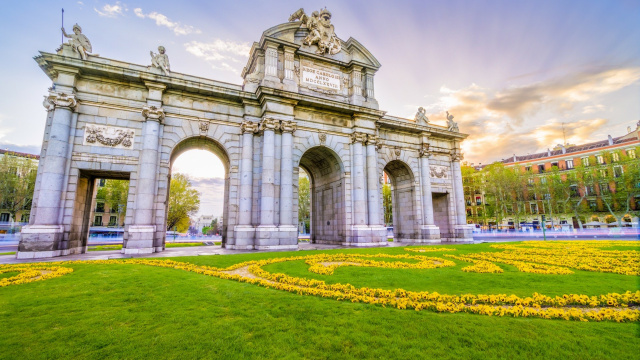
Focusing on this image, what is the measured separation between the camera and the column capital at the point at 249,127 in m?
19.0

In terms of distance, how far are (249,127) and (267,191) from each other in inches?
180

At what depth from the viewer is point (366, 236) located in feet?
66.4

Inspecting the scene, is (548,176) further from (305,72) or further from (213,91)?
(213,91)

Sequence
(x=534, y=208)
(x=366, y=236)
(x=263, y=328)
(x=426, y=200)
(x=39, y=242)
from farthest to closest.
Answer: (x=534, y=208)
(x=426, y=200)
(x=366, y=236)
(x=39, y=242)
(x=263, y=328)

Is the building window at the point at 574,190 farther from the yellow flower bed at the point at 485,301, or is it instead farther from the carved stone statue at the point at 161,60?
the carved stone statue at the point at 161,60

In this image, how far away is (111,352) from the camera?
12.5 ft

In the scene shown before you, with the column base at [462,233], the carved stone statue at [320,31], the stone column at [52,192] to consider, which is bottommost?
the column base at [462,233]

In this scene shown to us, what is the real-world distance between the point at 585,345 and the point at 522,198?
62317 millimetres

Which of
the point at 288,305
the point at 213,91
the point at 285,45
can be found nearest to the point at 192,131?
the point at 213,91

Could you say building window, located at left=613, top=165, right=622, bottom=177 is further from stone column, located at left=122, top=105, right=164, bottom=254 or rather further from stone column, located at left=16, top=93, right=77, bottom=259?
stone column, located at left=16, top=93, right=77, bottom=259

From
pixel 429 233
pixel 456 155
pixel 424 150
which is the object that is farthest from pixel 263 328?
pixel 456 155

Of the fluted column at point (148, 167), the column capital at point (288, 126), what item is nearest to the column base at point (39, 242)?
the fluted column at point (148, 167)

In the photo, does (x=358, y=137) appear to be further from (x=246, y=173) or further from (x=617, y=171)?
(x=617, y=171)

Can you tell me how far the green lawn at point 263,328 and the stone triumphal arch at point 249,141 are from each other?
10187 mm
